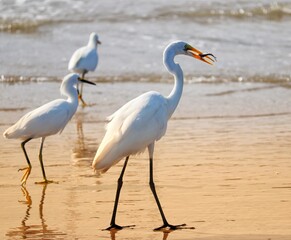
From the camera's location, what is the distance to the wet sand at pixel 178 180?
625cm

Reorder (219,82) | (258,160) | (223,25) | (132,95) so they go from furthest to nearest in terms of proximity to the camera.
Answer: (223,25) < (219,82) < (132,95) < (258,160)

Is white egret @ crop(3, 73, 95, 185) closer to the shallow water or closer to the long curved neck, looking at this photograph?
the shallow water

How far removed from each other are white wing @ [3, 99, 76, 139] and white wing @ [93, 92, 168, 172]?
2185 millimetres

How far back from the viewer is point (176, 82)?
22.4 ft

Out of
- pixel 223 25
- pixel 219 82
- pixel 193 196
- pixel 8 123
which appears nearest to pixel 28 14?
pixel 223 25

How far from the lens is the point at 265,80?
49.8ft

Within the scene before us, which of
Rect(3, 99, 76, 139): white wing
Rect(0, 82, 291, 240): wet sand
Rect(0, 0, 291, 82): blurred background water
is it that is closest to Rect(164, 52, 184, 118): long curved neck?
Rect(0, 82, 291, 240): wet sand

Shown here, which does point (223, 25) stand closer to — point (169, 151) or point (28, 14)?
point (28, 14)

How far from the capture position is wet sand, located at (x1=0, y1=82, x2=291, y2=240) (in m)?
6.25

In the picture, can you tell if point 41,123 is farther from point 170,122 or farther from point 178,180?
point 170,122

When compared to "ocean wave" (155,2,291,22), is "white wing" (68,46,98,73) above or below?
below

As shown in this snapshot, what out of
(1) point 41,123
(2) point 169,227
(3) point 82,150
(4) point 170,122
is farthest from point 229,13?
(2) point 169,227

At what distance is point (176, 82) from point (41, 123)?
2.18 meters

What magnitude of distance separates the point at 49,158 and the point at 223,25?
1296 cm
